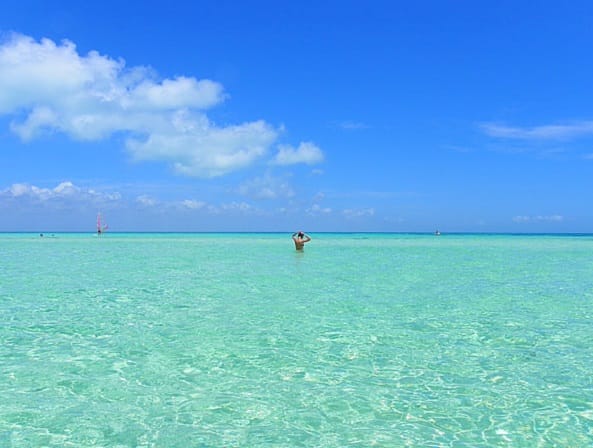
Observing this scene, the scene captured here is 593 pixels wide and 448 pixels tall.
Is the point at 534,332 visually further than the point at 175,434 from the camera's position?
Yes

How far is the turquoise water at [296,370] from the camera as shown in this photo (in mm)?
5441

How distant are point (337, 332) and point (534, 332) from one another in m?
3.92

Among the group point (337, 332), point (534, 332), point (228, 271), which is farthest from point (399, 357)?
point (228, 271)

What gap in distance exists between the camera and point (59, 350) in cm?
866

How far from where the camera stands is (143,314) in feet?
39.8

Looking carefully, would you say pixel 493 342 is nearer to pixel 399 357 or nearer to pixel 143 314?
pixel 399 357

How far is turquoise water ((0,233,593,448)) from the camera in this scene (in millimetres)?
5441

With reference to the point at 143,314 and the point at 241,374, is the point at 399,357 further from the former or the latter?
the point at 143,314

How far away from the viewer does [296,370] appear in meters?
7.56

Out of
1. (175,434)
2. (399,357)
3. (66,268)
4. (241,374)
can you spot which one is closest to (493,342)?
(399,357)

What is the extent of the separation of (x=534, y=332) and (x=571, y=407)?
4.25 m

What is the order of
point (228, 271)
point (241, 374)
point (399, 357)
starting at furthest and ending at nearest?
point (228, 271) < point (399, 357) < point (241, 374)

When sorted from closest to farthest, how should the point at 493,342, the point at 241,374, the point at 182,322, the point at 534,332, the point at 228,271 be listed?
1. the point at 241,374
2. the point at 493,342
3. the point at 534,332
4. the point at 182,322
5. the point at 228,271

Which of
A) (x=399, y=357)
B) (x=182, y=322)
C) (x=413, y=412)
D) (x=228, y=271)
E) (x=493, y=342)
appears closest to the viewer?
(x=413, y=412)
